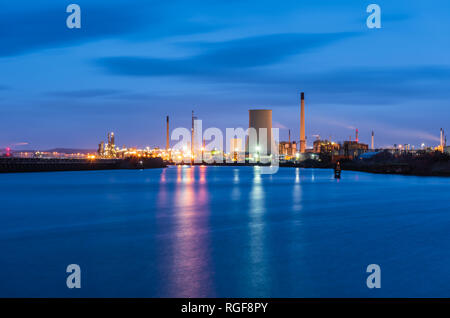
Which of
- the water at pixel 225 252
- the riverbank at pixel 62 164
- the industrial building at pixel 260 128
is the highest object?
the industrial building at pixel 260 128

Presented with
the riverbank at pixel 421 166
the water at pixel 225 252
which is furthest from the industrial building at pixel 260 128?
the water at pixel 225 252

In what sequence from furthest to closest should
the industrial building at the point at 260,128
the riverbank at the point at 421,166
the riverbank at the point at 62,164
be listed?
1. the industrial building at the point at 260,128
2. the riverbank at the point at 62,164
3. the riverbank at the point at 421,166

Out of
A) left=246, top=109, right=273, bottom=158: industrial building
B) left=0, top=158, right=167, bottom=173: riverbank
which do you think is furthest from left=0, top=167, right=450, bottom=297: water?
left=246, top=109, right=273, bottom=158: industrial building

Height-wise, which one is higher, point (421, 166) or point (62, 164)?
point (62, 164)

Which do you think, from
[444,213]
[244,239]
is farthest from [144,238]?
[444,213]

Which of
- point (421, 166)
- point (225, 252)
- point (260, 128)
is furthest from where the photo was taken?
point (260, 128)

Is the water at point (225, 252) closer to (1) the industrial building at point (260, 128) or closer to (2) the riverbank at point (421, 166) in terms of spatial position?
Answer: (2) the riverbank at point (421, 166)

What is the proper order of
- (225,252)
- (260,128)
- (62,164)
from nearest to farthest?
(225,252) < (62,164) < (260,128)

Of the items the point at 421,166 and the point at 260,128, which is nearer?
the point at 421,166

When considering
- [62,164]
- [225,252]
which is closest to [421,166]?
[62,164]

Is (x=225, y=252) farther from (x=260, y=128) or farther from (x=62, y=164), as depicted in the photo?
(x=260, y=128)

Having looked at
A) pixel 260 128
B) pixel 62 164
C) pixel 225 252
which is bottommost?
pixel 225 252
